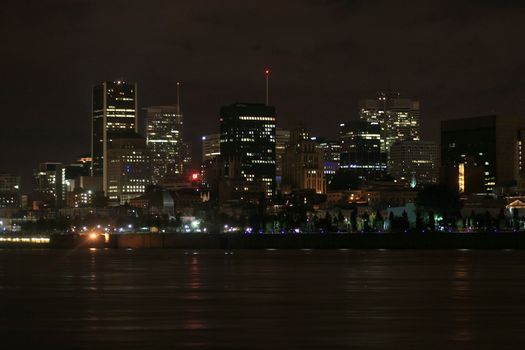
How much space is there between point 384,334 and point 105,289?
68.7 ft

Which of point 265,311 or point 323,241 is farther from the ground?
point 323,241

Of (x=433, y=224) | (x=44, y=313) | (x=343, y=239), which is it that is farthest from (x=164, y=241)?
(x=44, y=313)

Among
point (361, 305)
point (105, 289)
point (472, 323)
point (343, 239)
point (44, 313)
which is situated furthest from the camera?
point (343, 239)

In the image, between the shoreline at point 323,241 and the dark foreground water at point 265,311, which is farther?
the shoreline at point 323,241

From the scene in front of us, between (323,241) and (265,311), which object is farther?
(323,241)

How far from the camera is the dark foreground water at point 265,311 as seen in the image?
31203 millimetres

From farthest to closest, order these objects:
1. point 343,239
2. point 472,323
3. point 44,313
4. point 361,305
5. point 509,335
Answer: point 343,239 → point 361,305 → point 44,313 → point 472,323 → point 509,335

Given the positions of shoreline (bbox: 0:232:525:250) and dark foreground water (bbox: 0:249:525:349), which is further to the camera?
shoreline (bbox: 0:232:525:250)

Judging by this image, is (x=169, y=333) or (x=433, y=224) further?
(x=433, y=224)

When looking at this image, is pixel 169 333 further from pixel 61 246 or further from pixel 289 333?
pixel 61 246

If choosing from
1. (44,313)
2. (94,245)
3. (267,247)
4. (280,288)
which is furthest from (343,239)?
(44,313)

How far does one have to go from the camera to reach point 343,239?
157500mm

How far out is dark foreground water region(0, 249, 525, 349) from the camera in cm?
3120

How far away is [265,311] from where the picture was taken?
3922 centimetres
